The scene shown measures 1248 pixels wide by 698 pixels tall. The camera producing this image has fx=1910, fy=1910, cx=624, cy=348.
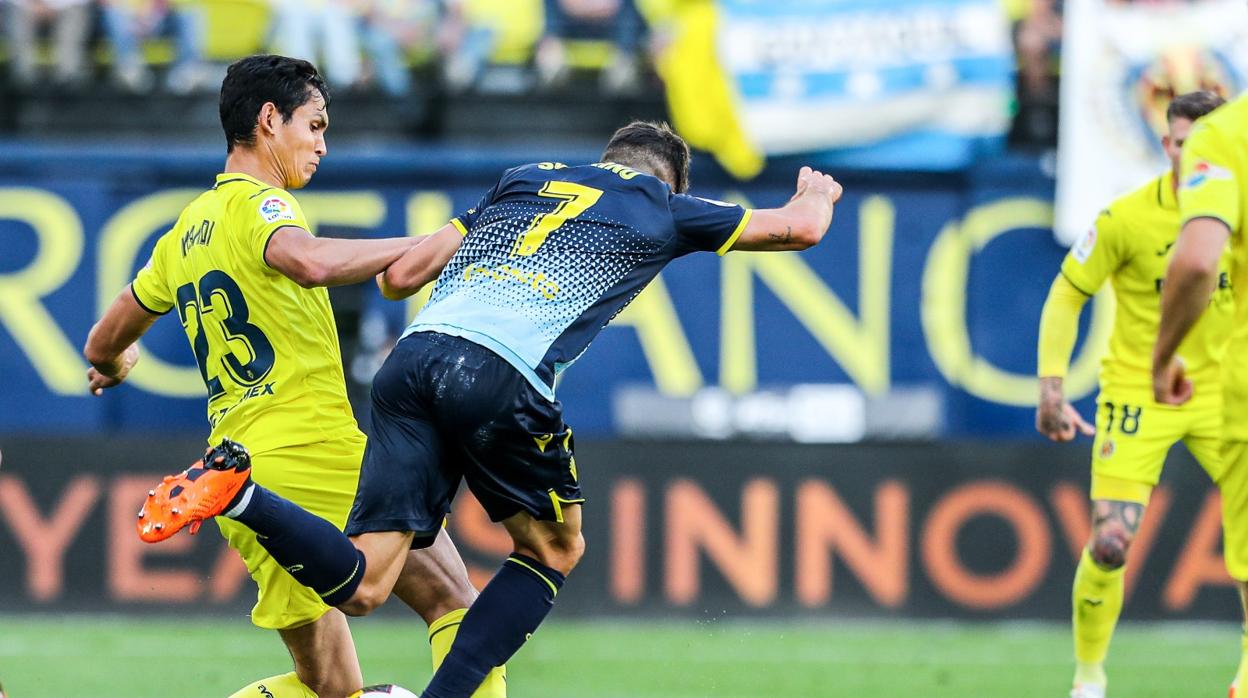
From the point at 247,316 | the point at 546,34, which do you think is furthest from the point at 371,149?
the point at 247,316

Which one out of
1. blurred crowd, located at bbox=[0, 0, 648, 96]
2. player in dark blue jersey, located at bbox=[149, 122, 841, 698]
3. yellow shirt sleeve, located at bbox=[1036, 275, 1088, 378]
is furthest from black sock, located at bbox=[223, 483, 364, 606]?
blurred crowd, located at bbox=[0, 0, 648, 96]

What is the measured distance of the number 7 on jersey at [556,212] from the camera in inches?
227

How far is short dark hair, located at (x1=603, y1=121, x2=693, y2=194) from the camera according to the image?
19.9 feet

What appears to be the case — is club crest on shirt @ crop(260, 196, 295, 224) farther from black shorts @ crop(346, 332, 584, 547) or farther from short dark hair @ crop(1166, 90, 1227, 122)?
short dark hair @ crop(1166, 90, 1227, 122)

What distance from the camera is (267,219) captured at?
5703mm

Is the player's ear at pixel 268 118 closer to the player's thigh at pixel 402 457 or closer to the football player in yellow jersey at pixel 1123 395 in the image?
the player's thigh at pixel 402 457

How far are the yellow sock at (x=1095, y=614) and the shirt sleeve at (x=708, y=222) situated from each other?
2669mm

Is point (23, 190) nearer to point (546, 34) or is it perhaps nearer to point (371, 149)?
point (371, 149)

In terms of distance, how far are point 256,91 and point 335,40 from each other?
9567mm

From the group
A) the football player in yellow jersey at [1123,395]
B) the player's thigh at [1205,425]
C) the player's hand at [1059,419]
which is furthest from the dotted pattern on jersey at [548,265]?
the player's thigh at [1205,425]

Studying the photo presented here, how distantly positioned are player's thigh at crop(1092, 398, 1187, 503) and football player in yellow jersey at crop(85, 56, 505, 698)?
300 centimetres

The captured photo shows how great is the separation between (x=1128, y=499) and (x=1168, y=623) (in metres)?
4.10

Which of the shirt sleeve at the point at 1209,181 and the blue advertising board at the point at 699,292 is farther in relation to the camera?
the blue advertising board at the point at 699,292

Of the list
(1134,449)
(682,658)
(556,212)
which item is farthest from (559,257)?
(682,658)
